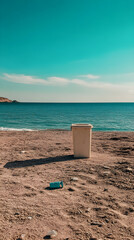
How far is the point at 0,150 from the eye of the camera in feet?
23.1

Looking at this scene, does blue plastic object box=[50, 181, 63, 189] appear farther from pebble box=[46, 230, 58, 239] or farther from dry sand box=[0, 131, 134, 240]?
pebble box=[46, 230, 58, 239]

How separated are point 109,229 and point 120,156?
3868 mm

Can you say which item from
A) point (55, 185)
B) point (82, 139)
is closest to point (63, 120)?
point (82, 139)

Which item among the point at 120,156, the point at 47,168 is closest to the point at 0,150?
the point at 47,168

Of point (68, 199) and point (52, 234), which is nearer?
point (52, 234)

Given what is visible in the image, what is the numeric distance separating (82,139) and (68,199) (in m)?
2.63

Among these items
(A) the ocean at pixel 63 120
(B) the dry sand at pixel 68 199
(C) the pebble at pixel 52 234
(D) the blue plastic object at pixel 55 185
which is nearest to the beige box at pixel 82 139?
(B) the dry sand at pixel 68 199

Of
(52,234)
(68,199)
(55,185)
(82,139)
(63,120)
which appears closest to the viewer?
(52,234)

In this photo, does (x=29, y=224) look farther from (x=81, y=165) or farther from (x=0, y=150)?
(x=0, y=150)

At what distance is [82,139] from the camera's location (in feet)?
18.8

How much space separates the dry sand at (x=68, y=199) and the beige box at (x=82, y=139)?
0.31 meters

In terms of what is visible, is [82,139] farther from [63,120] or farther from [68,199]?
[63,120]

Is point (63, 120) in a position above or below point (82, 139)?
below

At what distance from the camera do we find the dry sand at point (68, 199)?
2486 mm
